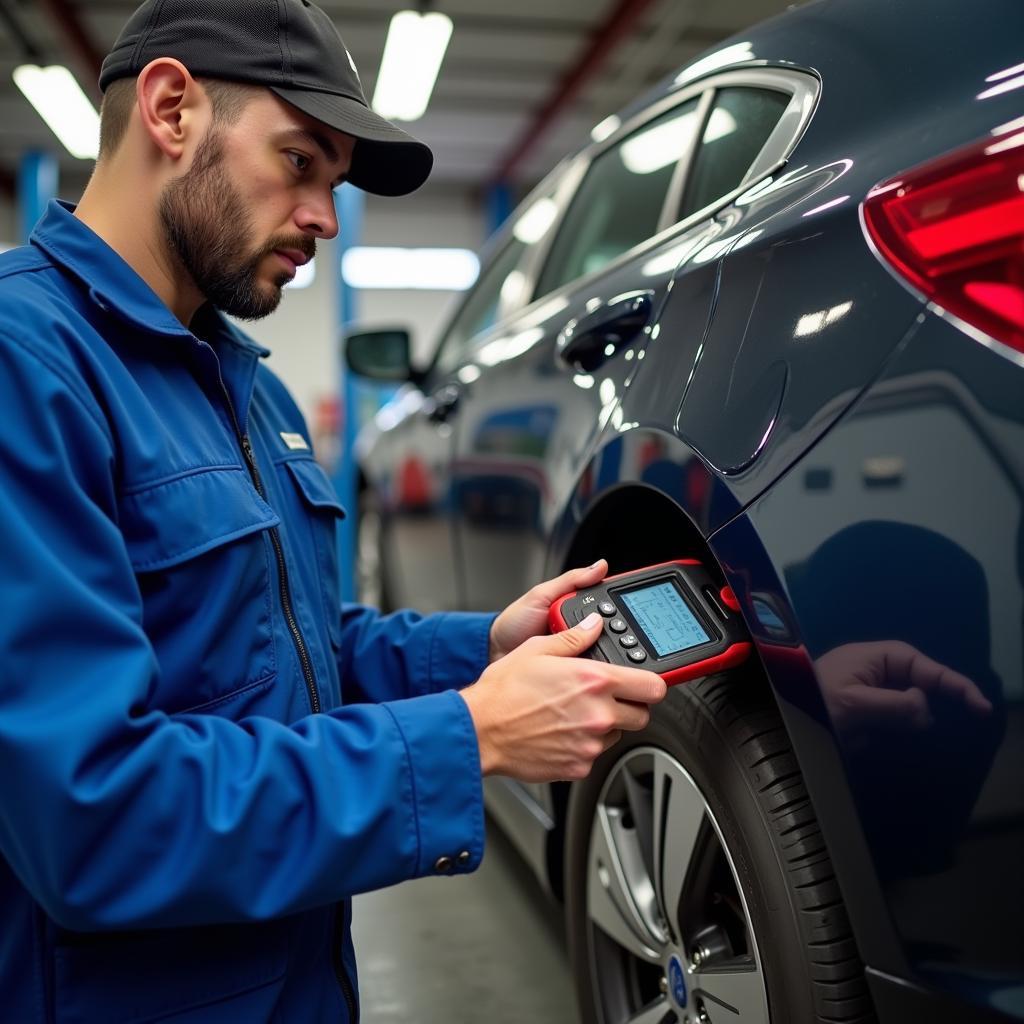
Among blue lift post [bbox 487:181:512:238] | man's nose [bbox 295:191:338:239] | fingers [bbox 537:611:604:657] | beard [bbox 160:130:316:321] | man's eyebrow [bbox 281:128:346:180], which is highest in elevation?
blue lift post [bbox 487:181:512:238]

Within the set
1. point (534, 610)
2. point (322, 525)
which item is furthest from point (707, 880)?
point (322, 525)

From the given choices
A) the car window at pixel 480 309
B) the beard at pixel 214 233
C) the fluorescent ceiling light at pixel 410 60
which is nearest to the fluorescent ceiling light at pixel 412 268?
the fluorescent ceiling light at pixel 410 60

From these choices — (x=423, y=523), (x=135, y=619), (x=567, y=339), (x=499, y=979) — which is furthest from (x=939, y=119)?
(x=423, y=523)

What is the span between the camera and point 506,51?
8641 millimetres

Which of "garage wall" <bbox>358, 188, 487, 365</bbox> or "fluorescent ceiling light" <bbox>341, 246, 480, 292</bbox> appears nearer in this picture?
"garage wall" <bbox>358, 188, 487, 365</bbox>

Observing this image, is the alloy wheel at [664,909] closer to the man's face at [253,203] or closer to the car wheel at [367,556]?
the man's face at [253,203]

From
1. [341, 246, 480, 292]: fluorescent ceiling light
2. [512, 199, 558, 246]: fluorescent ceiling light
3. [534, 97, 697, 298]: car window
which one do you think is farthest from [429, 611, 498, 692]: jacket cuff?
[341, 246, 480, 292]: fluorescent ceiling light

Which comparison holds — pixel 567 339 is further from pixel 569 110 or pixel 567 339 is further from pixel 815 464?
pixel 569 110

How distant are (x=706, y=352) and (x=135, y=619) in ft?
1.99

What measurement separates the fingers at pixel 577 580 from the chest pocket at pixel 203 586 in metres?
0.32

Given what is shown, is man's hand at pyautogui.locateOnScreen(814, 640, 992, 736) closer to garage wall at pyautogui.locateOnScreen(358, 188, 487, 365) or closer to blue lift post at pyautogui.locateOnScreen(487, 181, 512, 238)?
blue lift post at pyautogui.locateOnScreen(487, 181, 512, 238)

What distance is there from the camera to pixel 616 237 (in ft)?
5.97

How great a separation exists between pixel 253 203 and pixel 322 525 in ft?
1.27

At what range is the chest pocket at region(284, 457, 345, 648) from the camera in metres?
1.21
